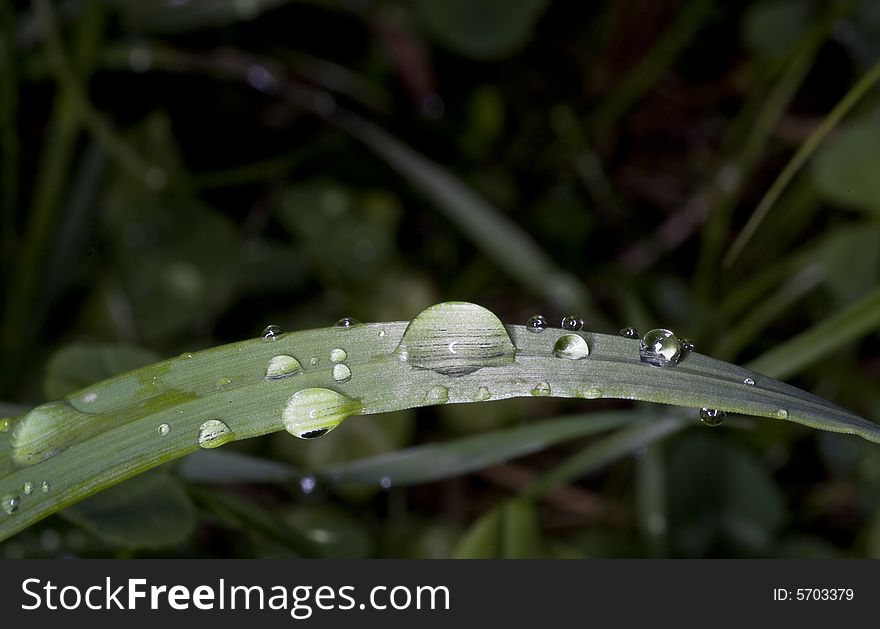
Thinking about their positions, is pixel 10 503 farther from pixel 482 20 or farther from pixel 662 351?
pixel 482 20

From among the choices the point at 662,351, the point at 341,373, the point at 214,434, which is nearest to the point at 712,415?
the point at 662,351

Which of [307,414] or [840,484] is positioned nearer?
[307,414]

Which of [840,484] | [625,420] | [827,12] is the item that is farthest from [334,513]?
[827,12]

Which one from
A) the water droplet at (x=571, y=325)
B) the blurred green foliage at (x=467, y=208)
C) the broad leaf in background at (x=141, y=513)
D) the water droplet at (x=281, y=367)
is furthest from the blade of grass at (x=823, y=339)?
the broad leaf in background at (x=141, y=513)

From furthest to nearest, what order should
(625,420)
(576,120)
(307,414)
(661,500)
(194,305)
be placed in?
(576,120)
(194,305)
(661,500)
(625,420)
(307,414)

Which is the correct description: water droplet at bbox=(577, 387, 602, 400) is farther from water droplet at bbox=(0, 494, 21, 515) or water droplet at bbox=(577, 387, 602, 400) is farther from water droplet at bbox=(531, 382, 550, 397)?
water droplet at bbox=(0, 494, 21, 515)

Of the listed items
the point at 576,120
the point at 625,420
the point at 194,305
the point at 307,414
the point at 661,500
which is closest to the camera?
the point at 307,414

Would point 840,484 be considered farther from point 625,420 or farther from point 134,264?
point 134,264

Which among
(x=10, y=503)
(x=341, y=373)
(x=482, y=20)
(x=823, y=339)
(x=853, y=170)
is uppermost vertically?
(x=482, y=20)
